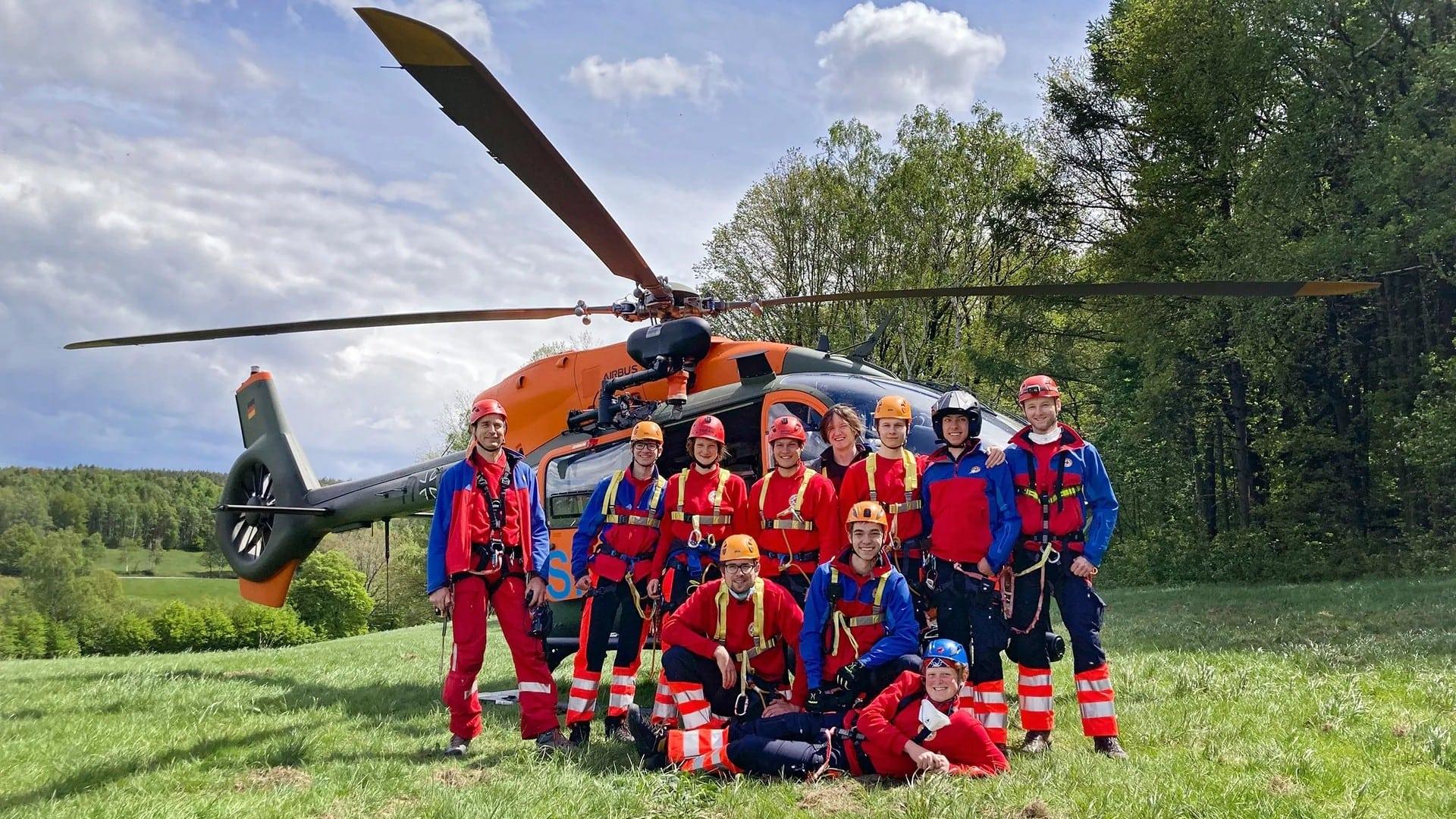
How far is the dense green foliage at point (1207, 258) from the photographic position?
1767 centimetres

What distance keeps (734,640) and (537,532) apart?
160cm

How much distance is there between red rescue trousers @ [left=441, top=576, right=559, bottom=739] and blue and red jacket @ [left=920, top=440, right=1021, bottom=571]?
271 cm

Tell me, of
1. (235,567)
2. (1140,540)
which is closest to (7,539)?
A: (235,567)

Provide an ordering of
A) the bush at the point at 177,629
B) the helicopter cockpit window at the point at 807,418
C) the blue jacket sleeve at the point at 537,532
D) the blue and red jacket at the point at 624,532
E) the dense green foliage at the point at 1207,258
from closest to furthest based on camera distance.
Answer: the blue jacket sleeve at the point at 537,532 → the blue and red jacket at the point at 624,532 → the helicopter cockpit window at the point at 807,418 → the dense green foliage at the point at 1207,258 → the bush at the point at 177,629

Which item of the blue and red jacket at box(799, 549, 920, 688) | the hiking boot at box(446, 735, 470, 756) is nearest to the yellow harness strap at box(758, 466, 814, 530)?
the blue and red jacket at box(799, 549, 920, 688)

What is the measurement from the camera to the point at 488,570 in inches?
233

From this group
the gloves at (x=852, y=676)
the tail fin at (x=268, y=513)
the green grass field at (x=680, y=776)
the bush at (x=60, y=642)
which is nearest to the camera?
the green grass field at (x=680, y=776)

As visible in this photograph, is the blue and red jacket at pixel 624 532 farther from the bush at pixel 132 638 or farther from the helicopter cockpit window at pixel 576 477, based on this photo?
the bush at pixel 132 638

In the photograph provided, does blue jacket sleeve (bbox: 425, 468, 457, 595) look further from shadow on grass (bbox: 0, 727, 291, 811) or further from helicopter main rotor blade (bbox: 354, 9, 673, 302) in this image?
helicopter main rotor blade (bbox: 354, 9, 673, 302)

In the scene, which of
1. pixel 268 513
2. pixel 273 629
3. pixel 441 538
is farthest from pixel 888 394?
pixel 273 629

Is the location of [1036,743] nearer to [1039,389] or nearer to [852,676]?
[852,676]

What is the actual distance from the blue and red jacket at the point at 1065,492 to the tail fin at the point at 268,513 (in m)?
8.71

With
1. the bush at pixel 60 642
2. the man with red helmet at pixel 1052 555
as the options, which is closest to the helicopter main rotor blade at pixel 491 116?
the man with red helmet at pixel 1052 555

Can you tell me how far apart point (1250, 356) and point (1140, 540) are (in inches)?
274
